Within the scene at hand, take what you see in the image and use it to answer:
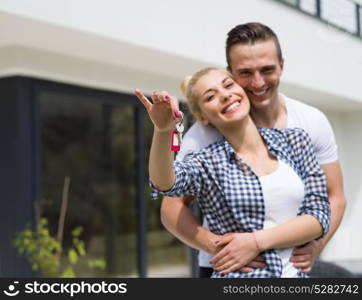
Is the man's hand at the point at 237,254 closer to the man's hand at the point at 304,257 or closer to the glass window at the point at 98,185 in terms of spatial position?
the man's hand at the point at 304,257

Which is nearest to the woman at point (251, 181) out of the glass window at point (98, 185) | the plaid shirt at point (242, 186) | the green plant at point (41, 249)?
the plaid shirt at point (242, 186)

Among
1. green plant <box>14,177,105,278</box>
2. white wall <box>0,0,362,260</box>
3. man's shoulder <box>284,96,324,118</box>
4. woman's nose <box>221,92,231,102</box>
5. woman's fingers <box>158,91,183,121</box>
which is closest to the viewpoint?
woman's fingers <box>158,91,183,121</box>

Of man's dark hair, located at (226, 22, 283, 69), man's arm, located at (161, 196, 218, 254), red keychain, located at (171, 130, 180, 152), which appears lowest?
man's arm, located at (161, 196, 218, 254)

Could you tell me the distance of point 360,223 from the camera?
6.20m

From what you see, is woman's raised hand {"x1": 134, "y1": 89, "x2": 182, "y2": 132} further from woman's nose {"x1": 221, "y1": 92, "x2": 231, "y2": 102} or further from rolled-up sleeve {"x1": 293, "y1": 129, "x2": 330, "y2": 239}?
rolled-up sleeve {"x1": 293, "y1": 129, "x2": 330, "y2": 239}

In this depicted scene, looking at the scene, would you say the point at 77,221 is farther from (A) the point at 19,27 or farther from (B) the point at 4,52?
(A) the point at 19,27

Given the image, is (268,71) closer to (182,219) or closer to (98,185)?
(182,219)

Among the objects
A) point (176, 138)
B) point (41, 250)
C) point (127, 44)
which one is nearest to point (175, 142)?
point (176, 138)

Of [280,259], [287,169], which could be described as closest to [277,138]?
[287,169]

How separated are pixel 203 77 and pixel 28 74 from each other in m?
2.69

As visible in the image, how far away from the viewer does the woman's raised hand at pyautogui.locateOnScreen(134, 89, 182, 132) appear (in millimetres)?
782

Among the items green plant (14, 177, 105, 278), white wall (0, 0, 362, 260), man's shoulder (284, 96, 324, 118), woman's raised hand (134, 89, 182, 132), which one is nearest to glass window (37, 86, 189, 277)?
white wall (0, 0, 362, 260)

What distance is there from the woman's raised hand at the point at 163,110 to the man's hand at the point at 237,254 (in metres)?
0.22

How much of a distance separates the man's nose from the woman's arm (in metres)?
0.18
